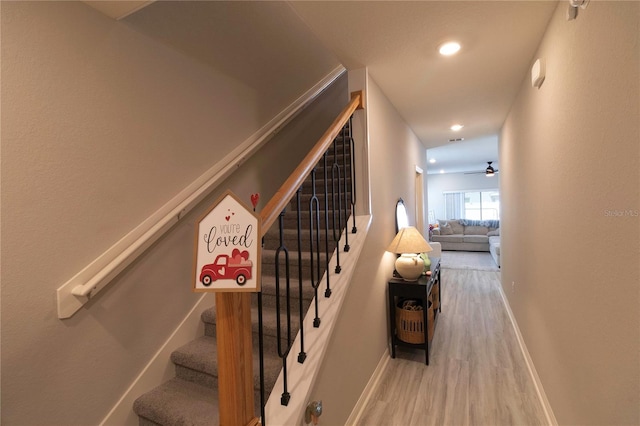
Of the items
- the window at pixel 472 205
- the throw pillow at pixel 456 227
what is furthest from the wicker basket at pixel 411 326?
the window at pixel 472 205

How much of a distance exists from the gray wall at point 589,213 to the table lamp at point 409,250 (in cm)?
86

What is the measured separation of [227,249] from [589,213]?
4.84 ft

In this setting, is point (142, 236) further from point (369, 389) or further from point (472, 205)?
point (472, 205)

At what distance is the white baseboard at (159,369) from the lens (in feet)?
5.25

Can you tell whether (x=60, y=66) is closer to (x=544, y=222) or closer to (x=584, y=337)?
(x=584, y=337)

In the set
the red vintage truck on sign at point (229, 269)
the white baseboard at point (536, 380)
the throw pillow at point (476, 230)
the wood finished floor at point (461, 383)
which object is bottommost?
the wood finished floor at point (461, 383)

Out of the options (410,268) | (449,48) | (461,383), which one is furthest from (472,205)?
(449,48)

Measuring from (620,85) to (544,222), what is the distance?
1216 mm

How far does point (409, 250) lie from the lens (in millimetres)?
2646

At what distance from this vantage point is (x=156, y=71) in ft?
5.95

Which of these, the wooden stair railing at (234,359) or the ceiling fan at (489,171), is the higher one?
the ceiling fan at (489,171)

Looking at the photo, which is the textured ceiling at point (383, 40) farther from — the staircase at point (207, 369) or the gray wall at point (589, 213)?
the staircase at point (207, 369)

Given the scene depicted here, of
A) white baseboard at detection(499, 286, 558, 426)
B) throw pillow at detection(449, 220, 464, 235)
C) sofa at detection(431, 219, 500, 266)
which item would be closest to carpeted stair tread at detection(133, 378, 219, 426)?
white baseboard at detection(499, 286, 558, 426)

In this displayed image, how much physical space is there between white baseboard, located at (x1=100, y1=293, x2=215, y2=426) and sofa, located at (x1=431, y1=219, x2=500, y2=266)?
8.58 meters
